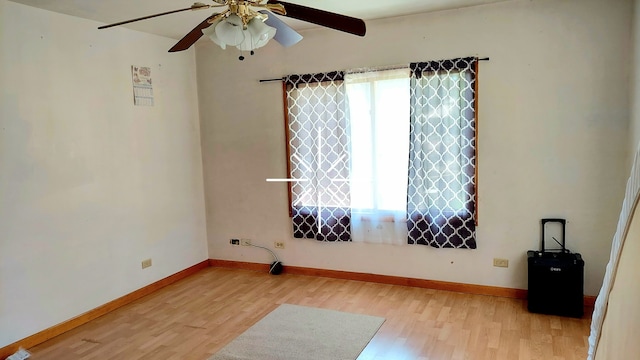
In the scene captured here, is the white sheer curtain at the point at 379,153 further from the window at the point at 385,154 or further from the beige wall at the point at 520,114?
the beige wall at the point at 520,114

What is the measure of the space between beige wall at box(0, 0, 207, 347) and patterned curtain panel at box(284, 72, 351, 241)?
1.26m

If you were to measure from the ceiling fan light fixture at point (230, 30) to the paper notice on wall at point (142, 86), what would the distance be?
243 cm

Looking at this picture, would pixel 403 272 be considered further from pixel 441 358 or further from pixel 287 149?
pixel 287 149

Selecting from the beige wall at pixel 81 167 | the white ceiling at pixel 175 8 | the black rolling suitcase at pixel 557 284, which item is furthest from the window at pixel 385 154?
the beige wall at pixel 81 167

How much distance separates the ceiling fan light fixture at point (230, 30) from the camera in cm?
205

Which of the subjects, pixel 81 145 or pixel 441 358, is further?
pixel 81 145

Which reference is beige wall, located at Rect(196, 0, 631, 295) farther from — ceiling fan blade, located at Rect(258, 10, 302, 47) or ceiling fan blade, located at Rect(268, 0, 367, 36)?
ceiling fan blade, located at Rect(268, 0, 367, 36)

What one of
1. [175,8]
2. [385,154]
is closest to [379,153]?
[385,154]

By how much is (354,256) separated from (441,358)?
1695 millimetres

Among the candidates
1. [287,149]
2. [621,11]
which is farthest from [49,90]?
[621,11]

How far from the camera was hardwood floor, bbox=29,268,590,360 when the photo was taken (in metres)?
3.03

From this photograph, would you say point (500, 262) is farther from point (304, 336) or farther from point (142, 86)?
point (142, 86)

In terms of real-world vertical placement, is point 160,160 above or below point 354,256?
above

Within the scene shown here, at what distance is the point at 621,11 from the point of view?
Answer: 3322mm
